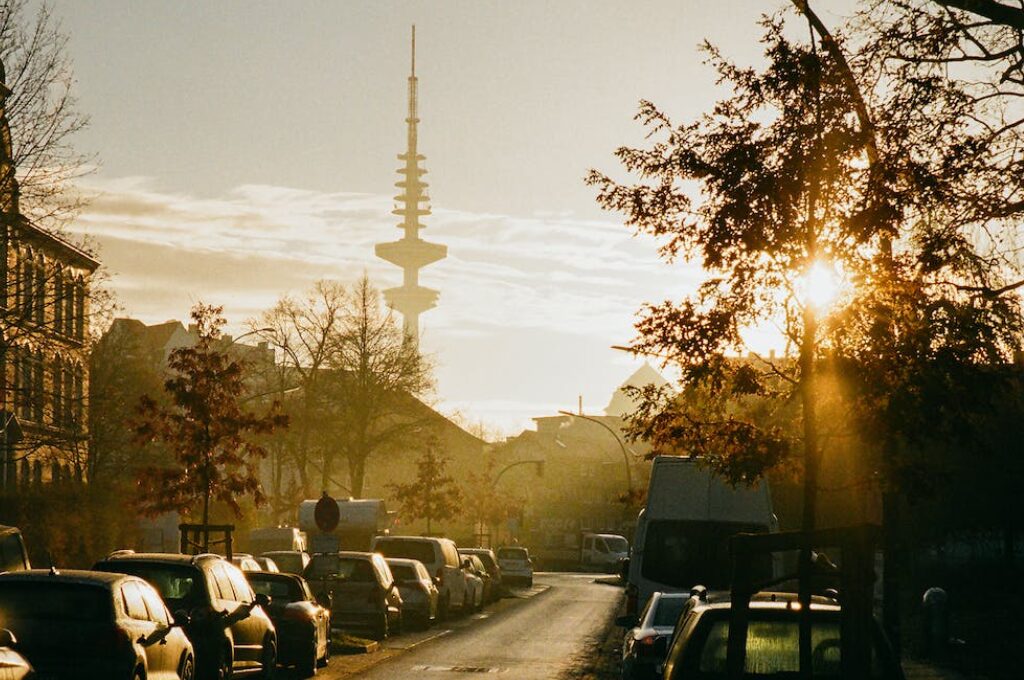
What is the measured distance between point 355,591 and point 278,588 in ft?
22.3

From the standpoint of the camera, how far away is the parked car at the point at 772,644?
9.27 metres

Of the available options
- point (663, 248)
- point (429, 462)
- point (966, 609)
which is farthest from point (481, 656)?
point (429, 462)

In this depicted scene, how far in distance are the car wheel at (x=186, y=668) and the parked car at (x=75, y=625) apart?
3.67 ft

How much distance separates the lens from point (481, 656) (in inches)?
1081

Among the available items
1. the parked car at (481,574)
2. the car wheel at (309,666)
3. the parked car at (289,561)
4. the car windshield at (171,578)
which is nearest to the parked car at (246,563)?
the car wheel at (309,666)

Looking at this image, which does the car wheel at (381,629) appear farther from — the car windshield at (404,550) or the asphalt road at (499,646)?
the car windshield at (404,550)

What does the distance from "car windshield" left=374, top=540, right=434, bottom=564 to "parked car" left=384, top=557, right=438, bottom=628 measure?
3320 millimetres

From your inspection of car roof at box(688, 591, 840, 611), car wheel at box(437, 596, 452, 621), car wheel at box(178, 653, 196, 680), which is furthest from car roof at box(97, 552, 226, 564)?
car wheel at box(437, 596, 452, 621)

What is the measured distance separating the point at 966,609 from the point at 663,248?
18089 millimetres

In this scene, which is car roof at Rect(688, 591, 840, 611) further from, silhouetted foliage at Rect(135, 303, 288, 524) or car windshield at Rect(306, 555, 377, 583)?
silhouetted foliage at Rect(135, 303, 288, 524)

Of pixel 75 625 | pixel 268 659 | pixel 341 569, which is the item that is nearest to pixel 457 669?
pixel 268 659

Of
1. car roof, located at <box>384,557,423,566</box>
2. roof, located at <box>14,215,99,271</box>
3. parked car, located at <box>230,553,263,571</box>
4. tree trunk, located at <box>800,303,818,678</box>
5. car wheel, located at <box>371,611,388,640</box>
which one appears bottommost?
car wheel, located at <box>371,611,388,640</box>

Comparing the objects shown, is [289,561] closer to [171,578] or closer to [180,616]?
[171,578]

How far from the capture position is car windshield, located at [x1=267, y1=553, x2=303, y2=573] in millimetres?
37156
